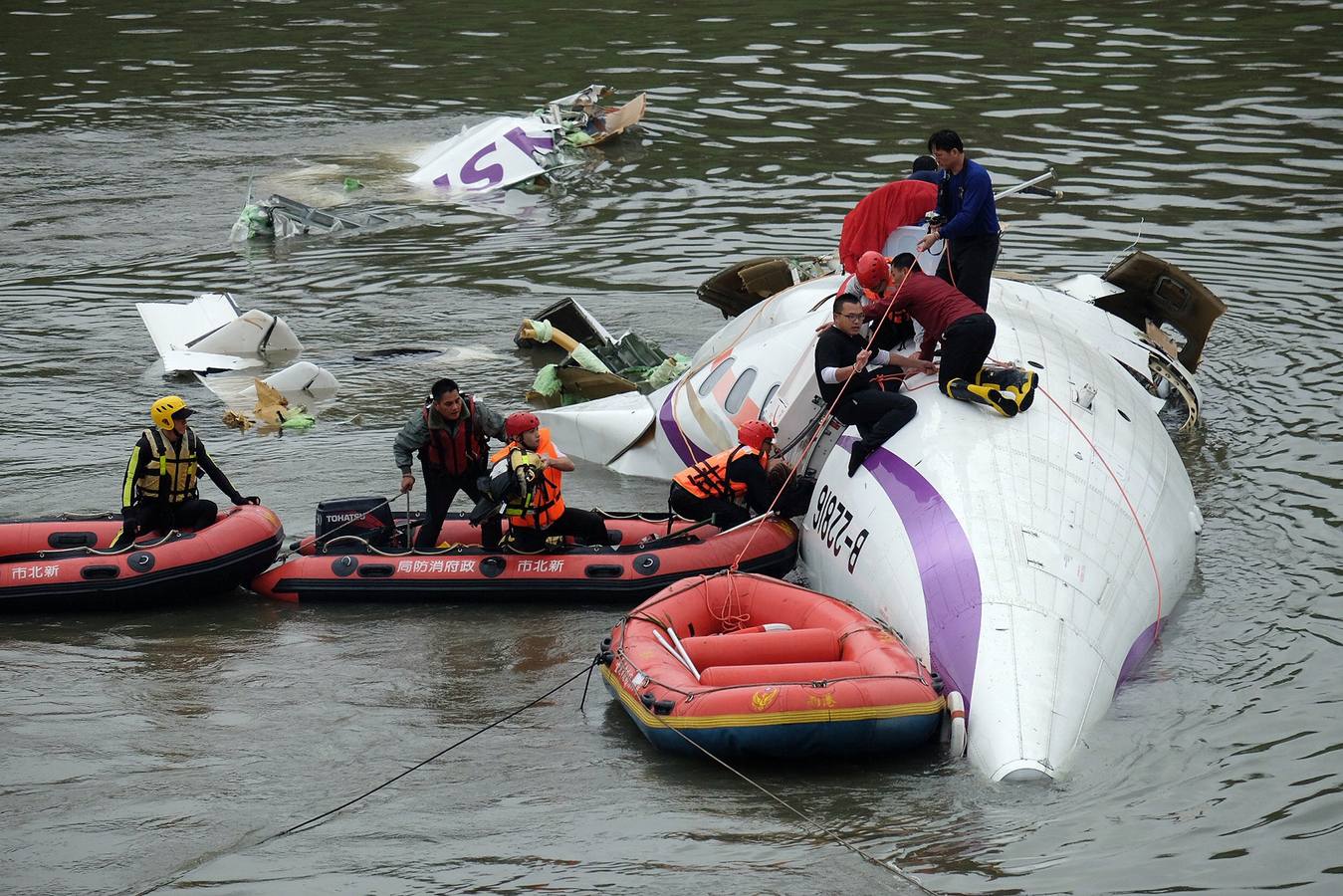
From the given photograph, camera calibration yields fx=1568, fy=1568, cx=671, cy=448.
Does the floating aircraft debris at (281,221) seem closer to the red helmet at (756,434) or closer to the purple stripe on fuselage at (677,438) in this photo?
the purple stripe on fuselage at (677,438)

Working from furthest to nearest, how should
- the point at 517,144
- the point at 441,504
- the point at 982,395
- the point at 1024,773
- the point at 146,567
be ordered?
the point at 517,144 < the point at 441,504 < the point at 146,567 < the point at 982,395 < the point at 1024,773

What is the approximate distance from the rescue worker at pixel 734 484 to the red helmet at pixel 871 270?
5.10 feet

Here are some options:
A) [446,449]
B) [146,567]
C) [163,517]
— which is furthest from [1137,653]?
[163,517]

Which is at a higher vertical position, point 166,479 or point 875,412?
point 875,412

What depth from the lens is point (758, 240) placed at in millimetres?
22109

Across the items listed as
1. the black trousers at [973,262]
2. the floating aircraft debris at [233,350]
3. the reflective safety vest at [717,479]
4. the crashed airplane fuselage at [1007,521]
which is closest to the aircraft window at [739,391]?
the crashed airplane fuselage at [1007,521]

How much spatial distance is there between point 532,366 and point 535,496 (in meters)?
6.29

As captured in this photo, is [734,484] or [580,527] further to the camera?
[580,527]

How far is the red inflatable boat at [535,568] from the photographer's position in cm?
1234

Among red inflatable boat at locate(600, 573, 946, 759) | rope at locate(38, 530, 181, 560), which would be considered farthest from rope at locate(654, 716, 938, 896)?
rope at locate(38, 530, 181, 560)

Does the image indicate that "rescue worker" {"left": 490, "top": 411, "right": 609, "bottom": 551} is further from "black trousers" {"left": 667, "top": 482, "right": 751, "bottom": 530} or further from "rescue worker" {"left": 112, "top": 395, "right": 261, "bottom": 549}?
"rescue worker" {"left": 112, "top": 395, "right": 261, "bottom": 549}

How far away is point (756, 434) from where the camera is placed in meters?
12.7

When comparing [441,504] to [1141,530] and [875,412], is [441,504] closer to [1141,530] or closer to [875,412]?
[875,412]

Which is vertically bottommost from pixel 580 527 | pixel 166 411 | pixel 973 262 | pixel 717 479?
pixel 580 527
